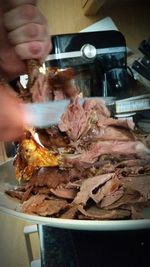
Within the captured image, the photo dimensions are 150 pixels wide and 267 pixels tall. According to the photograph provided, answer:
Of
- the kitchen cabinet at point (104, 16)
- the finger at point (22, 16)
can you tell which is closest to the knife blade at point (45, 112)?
the finger at point (22, 16)

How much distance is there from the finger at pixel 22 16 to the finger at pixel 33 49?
26mm

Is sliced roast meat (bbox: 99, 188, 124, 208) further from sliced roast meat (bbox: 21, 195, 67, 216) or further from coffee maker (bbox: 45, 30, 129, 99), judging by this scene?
coffee maker (bbox: 45, 30, 129, 99)

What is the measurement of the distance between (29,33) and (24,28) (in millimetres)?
10

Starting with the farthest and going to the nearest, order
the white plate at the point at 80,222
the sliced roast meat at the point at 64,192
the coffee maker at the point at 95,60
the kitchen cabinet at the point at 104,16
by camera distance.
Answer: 1. the kitchen cabinet at the point at 104,16
2. the coffee maker at the point at 95,60
3. the sliced roast meat at the point at 64,192
4. the white plate at the point at 80,222

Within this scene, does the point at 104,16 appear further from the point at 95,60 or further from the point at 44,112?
the point at 44,112

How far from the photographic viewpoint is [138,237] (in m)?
0.44

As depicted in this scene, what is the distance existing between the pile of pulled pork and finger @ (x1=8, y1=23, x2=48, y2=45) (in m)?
0.16

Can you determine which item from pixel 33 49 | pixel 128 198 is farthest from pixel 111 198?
pixel 33 49

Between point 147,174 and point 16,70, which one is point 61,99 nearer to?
point 16,70

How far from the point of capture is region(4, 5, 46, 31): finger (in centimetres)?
43

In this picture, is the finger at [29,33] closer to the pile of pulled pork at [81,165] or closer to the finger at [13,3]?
the finger at [13,3]

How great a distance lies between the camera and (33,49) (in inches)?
18.2

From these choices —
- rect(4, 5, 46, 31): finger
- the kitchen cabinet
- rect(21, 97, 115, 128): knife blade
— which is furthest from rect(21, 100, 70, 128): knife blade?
the kitchen cabinet

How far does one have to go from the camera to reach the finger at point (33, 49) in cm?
46
